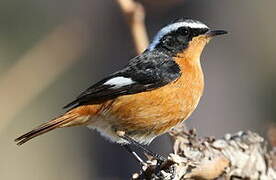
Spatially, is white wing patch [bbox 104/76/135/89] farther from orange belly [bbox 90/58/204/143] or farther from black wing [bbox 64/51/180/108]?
orange belly [bbox 90/58/204/143]

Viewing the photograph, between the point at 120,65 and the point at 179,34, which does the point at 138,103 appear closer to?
the point at 179,34

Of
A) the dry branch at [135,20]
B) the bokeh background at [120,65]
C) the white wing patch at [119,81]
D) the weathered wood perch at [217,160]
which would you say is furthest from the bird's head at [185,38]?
the bokeh background at [120,65]

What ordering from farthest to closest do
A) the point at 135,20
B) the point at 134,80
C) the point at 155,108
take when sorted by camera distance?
the point at 134,80 → the point at 155,108 → the point at 135,20

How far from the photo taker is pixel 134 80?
6.58 m

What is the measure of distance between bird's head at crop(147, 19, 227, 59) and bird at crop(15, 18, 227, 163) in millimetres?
238

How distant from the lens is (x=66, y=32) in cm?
667

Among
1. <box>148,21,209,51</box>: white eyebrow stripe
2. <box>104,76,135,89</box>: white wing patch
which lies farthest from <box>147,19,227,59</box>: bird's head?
<box>104,76,135,89</box>: white wing patch

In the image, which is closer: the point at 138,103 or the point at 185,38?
the point at 138,103

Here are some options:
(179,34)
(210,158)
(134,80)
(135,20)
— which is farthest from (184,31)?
(210,158)

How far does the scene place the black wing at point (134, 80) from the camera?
6.46 metres

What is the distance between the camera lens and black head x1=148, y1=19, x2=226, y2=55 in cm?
700

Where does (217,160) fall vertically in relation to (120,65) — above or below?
below

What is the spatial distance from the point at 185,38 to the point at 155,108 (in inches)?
39.3

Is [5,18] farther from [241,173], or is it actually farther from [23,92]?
[241,173]
